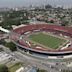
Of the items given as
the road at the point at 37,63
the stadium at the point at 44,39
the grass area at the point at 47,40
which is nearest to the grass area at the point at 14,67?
the road at the point at 37,63

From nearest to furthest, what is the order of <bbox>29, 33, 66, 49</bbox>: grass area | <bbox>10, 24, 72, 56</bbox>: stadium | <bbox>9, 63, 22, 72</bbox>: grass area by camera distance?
<bbox>9, 63, 22, 72</bbox>: grass area, <bbox>10, 24, 72, 56</bbox>: stadium, <bbox>29, 33, 66, 49</bbox>: grass area

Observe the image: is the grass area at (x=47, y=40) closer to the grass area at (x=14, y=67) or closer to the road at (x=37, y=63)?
the road at (x=37, y=63)

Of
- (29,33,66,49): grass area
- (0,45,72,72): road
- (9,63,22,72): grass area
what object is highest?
(29,33,66,49): grass area

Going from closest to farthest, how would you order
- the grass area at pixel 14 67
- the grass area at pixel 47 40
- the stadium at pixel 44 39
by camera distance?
the grass area at pixel 14 67
the stadium at pixel 44 39
the grass area at pixel 47 40

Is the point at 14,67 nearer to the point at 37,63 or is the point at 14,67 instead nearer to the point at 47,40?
the point at 37,63

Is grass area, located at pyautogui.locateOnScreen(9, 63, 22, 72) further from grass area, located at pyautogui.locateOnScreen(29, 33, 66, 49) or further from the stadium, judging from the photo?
grass area, located at pyautogui.locateOnScreen(29, 33, 66, 49)

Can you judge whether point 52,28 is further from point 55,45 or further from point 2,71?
point 2,71

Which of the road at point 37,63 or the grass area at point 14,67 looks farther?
the road at point 37,63

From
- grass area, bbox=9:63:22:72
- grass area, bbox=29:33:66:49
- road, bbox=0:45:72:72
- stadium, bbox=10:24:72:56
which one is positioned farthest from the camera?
grass area, bbox=29:33:66:49

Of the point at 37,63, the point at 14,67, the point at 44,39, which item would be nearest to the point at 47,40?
the point at 44,39

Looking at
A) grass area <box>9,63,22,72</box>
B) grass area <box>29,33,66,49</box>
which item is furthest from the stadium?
grass area <box>9,63,22,72</box>
